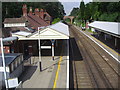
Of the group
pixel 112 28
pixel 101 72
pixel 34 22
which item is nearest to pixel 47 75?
pixel 101 72

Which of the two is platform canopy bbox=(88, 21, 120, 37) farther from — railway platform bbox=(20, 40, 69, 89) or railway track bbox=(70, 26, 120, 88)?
railway platform bbox=(20, 40, 69, 89)

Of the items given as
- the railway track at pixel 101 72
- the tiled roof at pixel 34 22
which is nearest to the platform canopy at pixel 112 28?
the railway track at pixel 101 72

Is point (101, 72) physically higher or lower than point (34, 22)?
lower

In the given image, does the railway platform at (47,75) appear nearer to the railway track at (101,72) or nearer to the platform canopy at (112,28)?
the railway track at (101,72)

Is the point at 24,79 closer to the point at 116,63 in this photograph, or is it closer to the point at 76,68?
the point at 76,68

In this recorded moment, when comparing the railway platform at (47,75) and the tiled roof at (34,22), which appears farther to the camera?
the tiled roof at (34,22)

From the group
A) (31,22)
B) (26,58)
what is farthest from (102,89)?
(31,22)

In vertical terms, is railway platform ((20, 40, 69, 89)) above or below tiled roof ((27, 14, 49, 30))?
below

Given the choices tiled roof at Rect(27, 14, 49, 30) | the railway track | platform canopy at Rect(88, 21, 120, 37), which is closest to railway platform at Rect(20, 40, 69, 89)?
the railway track

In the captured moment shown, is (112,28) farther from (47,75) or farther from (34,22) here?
(34,22)

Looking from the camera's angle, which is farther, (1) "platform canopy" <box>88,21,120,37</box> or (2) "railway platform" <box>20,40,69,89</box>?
(1) "platform canopy" <box>88,21,120,37</box>

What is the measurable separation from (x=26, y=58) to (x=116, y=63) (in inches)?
430

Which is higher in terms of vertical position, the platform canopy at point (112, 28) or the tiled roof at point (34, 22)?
the tiled roof at point (34, 22)

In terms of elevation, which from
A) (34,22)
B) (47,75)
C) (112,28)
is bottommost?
(47,75)
